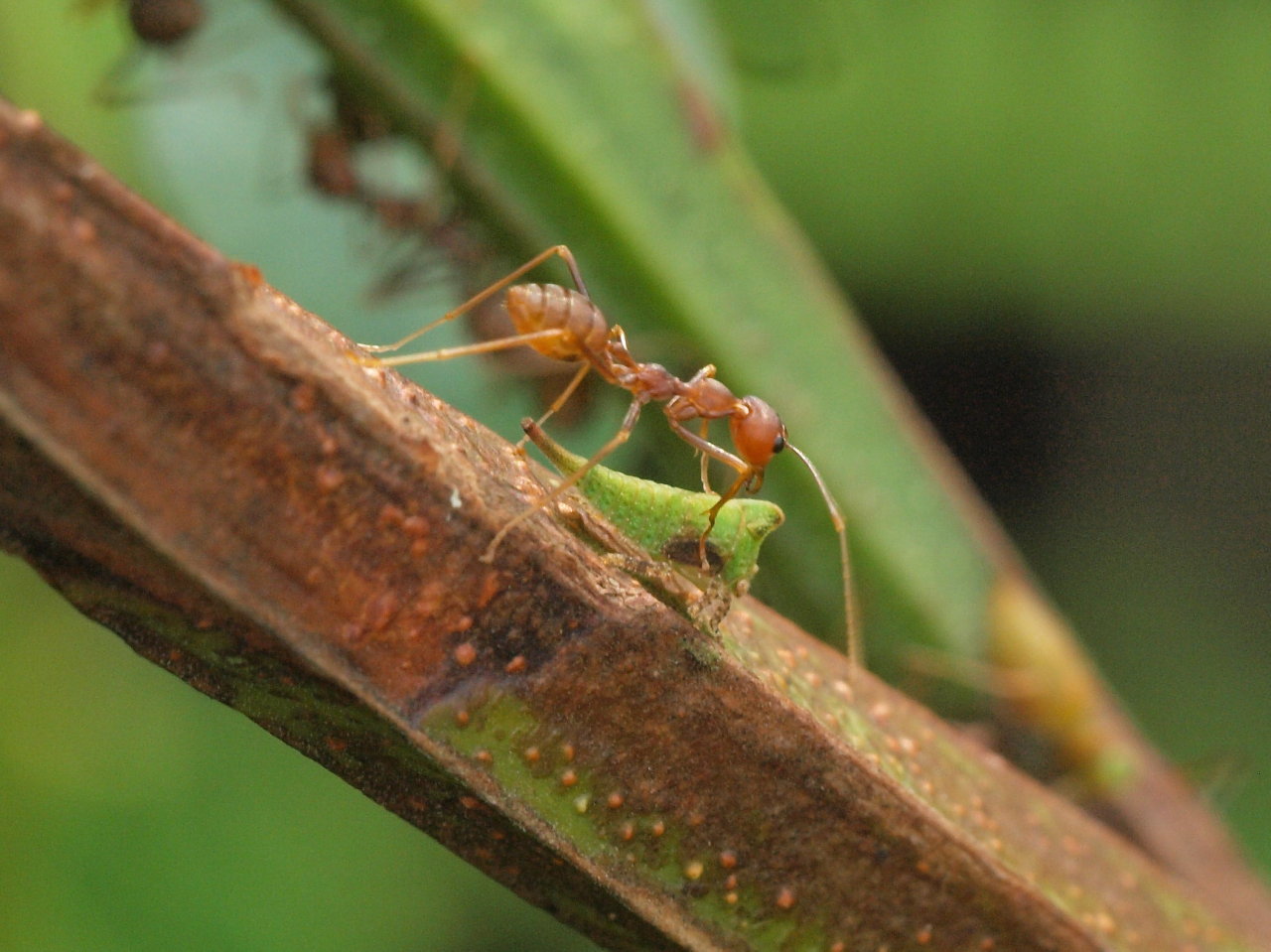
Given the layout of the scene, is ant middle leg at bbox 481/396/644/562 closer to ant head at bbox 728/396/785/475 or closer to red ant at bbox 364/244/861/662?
red ant at bbox 364/244/861/662

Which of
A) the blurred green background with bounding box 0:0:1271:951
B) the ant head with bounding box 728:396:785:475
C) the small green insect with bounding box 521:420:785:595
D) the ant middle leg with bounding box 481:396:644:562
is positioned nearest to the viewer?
the ant middle leg with bounding box 481:396:644:562

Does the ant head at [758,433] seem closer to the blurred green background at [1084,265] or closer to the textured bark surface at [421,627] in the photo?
the textured bark surface at [421,627]

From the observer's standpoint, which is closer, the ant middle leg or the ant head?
the ant middle leg

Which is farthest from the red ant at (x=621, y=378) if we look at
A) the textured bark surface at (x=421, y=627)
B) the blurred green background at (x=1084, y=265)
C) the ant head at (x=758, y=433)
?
the blurred green background at (x=1084, y=265)

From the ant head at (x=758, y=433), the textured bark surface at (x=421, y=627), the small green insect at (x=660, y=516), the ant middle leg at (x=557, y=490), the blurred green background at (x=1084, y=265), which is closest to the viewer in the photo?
the textured bark surface at (x=421, y=627)

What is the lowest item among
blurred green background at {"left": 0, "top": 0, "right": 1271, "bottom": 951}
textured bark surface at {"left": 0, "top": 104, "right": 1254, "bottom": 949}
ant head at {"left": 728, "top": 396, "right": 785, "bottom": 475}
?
textured bark surface at {"left": 0, "top": 104, "right": 1254, "bottom": 949}

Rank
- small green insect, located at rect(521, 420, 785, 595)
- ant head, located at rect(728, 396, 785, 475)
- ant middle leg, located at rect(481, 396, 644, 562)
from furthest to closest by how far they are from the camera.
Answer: ant head, located at rect(728, 396, 785, 475), small green insect, located at rect(521, 420, 785, 595), ant middle leg, located at rect(481, 396, 644, 562)

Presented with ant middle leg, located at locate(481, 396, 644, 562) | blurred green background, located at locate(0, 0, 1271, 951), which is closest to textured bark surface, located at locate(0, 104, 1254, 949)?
ant middle leg, located at locate(481, 396, 644, 562)

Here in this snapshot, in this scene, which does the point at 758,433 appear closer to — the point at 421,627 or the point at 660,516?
the point at 660,516
